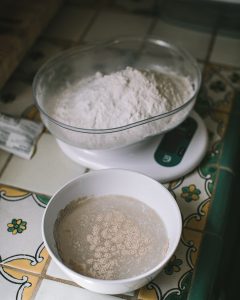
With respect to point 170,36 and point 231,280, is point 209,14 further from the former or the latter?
point 231,280

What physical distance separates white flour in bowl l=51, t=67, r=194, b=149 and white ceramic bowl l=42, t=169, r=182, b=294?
0.17ft

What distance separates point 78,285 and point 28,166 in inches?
8.2

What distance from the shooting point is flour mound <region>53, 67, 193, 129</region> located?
23.4 inches

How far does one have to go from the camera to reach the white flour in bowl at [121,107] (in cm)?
59

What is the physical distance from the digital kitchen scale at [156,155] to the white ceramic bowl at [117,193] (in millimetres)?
58

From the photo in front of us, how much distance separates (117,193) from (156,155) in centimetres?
10

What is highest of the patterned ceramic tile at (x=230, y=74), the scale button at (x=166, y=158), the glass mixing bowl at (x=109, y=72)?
the glass mixing bowl at (x=109, y=72)

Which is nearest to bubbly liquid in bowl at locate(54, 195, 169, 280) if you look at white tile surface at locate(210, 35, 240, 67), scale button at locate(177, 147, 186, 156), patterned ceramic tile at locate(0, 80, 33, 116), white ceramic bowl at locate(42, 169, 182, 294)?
white ceramic bowl at locate(42, 169, 182, 294)

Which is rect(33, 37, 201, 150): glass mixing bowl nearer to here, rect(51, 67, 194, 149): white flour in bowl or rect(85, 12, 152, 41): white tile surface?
rect(51, 67, 194, 149): white flour in bowl

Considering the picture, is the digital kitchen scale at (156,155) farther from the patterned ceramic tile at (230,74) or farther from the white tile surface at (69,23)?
the white tile surface at (69,23)

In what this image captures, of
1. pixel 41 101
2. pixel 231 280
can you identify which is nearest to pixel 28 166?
pixel 41 101

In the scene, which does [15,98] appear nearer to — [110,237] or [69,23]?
[69,23]

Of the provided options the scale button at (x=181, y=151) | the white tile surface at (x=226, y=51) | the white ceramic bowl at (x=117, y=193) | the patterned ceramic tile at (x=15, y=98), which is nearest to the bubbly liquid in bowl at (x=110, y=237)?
the white ceramic bowl at (x=117, y=193)

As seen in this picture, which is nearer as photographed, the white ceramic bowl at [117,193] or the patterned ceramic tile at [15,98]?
the white ceramic bowl at [117,193]
